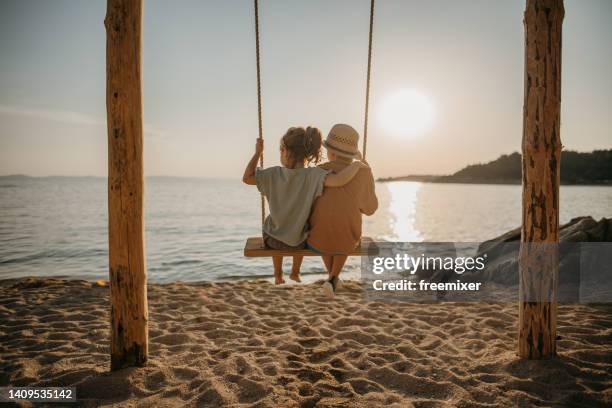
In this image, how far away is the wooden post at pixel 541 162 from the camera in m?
3.20

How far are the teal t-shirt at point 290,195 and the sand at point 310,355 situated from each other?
3.71 feet

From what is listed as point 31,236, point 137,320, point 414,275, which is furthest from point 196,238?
point 137,320

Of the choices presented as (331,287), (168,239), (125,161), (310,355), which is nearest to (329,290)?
(331,287)

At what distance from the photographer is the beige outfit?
12.0ft

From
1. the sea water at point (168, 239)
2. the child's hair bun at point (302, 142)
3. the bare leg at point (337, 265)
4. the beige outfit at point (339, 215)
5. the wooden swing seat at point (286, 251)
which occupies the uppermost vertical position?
the child's hair bun at point (302, 142)

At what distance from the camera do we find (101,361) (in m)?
3.70

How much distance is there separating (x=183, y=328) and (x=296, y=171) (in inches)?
91.4

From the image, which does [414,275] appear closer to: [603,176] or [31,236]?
[31,236]

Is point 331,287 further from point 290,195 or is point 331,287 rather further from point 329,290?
point 290,195

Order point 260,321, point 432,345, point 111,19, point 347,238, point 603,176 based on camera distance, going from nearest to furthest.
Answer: point 111,19, point 347,238, point 432,345, point 260,321, point 603,176

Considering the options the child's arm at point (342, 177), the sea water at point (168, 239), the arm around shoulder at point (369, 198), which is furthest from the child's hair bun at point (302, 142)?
the sea water at point (168, 239)

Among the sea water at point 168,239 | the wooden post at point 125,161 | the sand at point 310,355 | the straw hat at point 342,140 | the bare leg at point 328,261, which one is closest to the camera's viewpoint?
the sand at point 310,355

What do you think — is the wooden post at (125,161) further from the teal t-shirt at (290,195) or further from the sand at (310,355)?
the teal t-shirt at (290,195)

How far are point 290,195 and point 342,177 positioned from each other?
1.63ft
